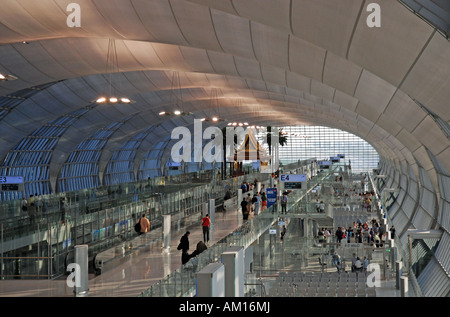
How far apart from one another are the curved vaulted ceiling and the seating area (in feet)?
18.7


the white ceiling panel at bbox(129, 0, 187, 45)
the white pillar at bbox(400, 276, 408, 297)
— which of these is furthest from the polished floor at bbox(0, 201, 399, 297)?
the white ceiling panel at bbox(129, 0, 187, 45)

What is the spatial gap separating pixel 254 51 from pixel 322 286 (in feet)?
30.4

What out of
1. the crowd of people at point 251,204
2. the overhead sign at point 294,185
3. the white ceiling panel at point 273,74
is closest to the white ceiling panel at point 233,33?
the white ceiling panel at point 273,74

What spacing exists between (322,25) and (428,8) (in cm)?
304

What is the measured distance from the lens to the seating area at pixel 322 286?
66.2 feet

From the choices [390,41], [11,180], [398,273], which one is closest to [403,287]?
[398,273]

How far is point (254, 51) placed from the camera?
835 inches

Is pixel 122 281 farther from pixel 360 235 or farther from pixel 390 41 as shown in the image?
pixel 360 235

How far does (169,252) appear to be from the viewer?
64.0 feet

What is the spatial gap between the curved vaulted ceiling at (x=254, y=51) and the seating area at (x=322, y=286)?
5.71 metres

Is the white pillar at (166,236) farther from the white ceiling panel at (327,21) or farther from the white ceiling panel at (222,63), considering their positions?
the white ceiling panel at (222,63)
